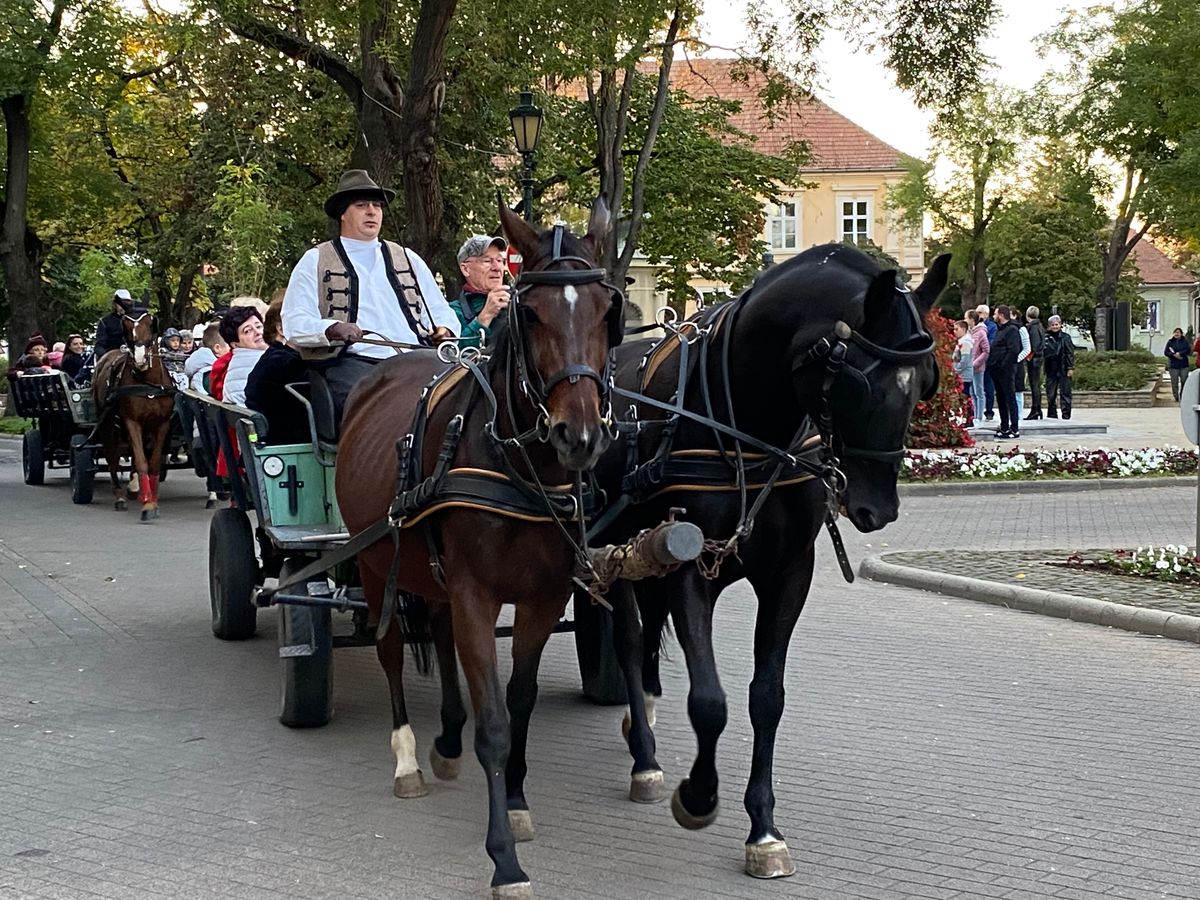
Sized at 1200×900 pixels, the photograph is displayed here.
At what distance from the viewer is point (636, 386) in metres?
6.02

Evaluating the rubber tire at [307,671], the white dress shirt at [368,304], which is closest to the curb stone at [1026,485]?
the white dress shirt at [368,304]

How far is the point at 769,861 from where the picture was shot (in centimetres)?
502

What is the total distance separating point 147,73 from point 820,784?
33065 mm

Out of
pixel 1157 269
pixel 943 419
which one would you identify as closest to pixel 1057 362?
pixel 943 419

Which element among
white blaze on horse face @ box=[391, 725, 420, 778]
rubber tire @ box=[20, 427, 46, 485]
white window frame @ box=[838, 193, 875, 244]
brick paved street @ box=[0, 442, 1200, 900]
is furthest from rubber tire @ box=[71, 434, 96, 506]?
white window frame @ box=[838, 193, 875, 244]

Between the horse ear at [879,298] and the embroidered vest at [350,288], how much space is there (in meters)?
3.23

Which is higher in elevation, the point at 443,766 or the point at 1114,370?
the point at 1114,370

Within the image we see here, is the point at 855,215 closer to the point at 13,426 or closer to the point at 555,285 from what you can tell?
the point at 13,426

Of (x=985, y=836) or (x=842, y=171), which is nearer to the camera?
(x=985, y=836)

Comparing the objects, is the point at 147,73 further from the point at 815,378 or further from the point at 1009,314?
the point at 815,378

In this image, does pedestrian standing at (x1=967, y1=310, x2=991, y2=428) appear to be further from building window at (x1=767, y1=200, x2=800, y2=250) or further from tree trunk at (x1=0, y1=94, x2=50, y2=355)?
building window at (x1=767, y1=200, x2=800, y2=250)

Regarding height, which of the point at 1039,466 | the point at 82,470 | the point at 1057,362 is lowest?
the point at 1039,466

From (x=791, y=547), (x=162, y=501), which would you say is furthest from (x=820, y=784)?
(x=162, y=501)

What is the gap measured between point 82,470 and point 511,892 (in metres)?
15.1
